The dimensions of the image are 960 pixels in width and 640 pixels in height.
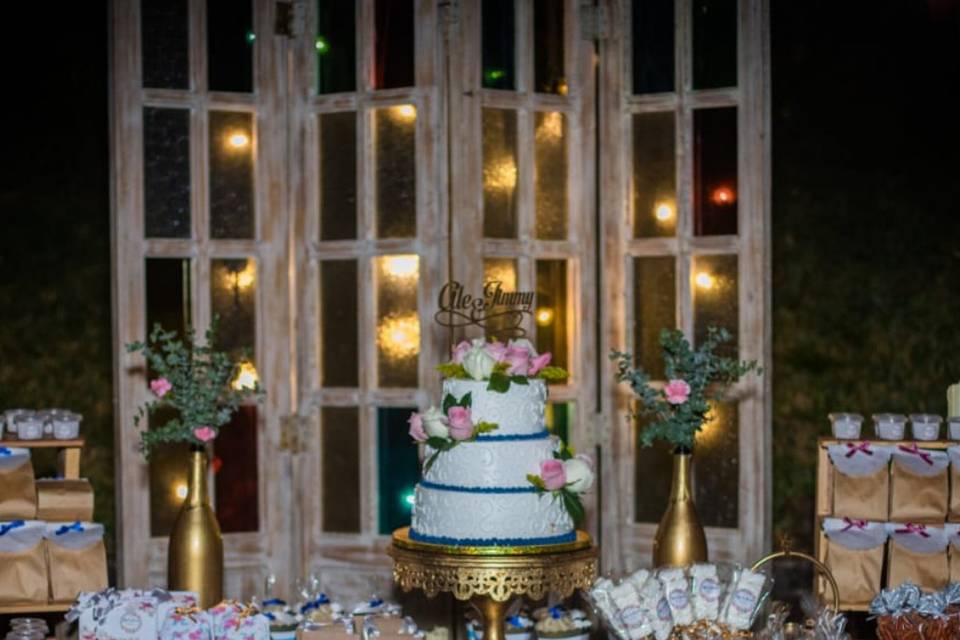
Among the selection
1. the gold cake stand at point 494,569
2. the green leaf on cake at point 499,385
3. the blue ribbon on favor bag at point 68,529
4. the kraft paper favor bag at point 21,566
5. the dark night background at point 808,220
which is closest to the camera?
the gold cake stand at point 494,569

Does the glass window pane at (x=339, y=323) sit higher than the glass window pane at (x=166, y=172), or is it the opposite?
the glass window pane at (x=166, y=172)

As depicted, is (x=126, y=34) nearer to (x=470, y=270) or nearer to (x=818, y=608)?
(x=470, y=270)

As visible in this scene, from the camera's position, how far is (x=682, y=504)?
5.08m

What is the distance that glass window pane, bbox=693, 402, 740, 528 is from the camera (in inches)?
Answer: 225

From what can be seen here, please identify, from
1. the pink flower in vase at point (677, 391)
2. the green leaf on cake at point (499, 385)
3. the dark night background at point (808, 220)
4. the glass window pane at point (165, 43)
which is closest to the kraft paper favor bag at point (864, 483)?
the pink flower in vase at point (677, 391)

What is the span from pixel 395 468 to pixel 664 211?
139 centimetres

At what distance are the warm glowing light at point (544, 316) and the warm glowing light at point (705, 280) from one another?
1.85 feet

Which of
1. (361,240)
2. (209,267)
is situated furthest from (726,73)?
(209,267)

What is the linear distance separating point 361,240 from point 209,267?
0.57 meters

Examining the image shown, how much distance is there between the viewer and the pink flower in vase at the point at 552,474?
4320 mm

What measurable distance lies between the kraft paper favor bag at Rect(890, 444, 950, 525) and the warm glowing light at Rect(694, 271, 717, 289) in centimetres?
111

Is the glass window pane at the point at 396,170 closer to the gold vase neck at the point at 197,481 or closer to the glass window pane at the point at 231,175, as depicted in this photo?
the glass window pane at the point at 231,175

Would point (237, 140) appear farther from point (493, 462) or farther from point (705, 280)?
point (493, 462)

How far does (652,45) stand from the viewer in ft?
19.2
